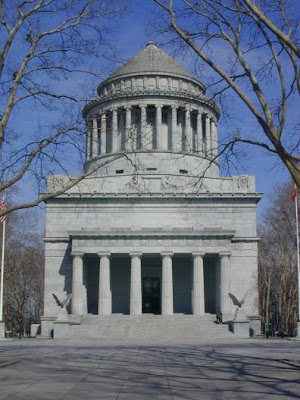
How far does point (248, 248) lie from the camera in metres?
63.8

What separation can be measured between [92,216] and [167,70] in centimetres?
2368

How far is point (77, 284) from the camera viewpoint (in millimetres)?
58625

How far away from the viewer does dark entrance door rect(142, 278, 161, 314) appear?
64.1 metres

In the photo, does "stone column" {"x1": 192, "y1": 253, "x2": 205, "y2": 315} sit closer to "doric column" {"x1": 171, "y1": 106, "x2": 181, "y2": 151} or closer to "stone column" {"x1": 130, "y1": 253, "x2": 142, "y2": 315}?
"stone column" {"x1": 130, "y1": 253, "x2": 142, "y2": 315}

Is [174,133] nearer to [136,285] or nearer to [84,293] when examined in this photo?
[136,285]

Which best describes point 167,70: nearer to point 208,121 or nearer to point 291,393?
point 208,121

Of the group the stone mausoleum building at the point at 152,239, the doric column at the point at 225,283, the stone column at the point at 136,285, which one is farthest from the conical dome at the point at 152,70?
the doric column at the point at 225,283

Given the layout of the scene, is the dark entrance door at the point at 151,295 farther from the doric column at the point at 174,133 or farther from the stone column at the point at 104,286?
the doric column at the point at 174,133

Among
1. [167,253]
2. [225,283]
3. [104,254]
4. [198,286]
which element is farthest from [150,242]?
[225,283]

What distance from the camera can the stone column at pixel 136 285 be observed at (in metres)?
57.5

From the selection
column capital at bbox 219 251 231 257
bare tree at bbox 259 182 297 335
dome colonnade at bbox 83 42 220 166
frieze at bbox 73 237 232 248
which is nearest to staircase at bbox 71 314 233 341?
column capital at bbox 219 251 231 257

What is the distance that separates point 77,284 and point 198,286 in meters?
10.9

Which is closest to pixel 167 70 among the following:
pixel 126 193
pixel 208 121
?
pixel 208 121

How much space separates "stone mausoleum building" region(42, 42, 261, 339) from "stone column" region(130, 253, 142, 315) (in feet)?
0.30
